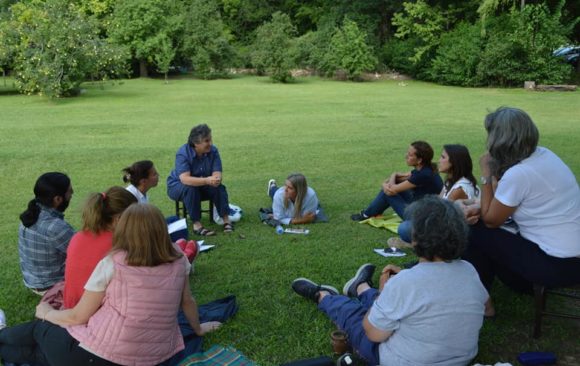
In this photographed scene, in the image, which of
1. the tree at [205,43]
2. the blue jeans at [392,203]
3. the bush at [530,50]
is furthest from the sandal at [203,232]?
the tree at [205,43]

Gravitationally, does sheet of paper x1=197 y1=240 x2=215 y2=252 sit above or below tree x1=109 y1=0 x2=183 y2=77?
below

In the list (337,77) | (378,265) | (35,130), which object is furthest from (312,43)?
(378,265)

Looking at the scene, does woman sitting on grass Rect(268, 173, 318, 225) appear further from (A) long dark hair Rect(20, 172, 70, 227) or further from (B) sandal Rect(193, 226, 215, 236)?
(A) long dark hair Rect(20, 172, 70, 227)

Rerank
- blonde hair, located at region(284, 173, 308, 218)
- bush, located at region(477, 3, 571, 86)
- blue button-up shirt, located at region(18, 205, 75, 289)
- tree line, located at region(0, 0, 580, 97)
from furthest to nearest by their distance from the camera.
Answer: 1. bush, located at region(477, 3, 571, 86)
2. tree line, located at region(0, 0, 580, 97)
3. blonde hair, located at region(284, 173, 308, 218)
4. blue button-up shirt, located at region(18, 205, 75, 289)

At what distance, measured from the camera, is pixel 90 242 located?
348cm

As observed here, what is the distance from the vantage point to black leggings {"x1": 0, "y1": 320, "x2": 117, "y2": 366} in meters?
2.98

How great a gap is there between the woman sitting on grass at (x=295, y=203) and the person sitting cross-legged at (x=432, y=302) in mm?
3669

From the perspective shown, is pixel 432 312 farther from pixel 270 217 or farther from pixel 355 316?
pixel 270 217

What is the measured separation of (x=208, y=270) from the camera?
5148 millimetres

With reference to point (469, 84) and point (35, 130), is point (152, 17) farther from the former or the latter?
point (35, 130)

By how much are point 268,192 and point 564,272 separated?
5423 mm

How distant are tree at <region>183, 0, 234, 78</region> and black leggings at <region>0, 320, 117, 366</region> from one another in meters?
35.8

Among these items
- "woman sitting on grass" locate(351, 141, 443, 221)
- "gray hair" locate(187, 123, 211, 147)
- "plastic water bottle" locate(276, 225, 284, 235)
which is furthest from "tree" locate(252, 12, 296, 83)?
"plastic water bottle" locate(276, 225, 284, 235)

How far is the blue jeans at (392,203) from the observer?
6473mm
